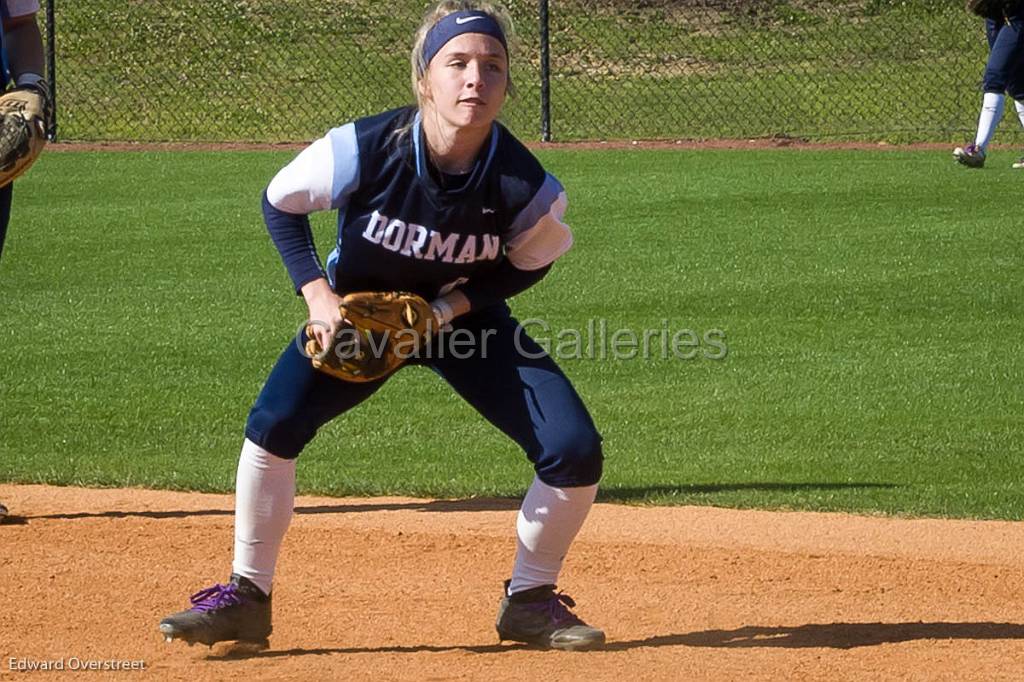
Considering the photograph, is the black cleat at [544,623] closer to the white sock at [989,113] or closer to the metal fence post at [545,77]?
the white sock at [989,113]

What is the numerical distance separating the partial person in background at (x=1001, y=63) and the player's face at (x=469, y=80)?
906 centimetres

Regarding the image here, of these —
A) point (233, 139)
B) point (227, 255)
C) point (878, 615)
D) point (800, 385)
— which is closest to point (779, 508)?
point (878, 615)

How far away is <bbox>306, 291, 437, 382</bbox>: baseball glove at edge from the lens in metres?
3.73

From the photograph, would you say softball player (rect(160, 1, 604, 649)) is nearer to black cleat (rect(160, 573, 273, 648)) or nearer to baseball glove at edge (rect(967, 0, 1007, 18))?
black cleat (rect(160, 573, 273, 648))

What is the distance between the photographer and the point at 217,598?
398 cm

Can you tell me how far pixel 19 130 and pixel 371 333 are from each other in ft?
5.29

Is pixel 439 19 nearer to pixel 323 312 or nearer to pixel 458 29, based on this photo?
pixel 458 29

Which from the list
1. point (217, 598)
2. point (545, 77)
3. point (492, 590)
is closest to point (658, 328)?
point (492, 590)

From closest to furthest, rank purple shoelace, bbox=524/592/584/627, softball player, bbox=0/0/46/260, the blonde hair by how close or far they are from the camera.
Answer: the blonde hair < purple shoelace, bbox=524/592/584/627 < softball player, bbox=0/0/46/260

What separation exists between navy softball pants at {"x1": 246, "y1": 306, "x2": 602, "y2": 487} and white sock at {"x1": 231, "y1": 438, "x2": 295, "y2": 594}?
0.05 metres

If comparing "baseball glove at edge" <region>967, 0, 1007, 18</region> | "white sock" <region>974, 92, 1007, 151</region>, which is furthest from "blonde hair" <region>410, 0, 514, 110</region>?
"white sock" <region>974, 92, 1007, 151</region>

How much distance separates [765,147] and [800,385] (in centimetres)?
753

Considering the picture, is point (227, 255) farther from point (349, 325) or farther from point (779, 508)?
point (349, 325)

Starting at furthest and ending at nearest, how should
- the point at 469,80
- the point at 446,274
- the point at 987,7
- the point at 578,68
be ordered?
the point at 578,68 → the point at 987,7 → the point at 446,274 → the point at 469,80
